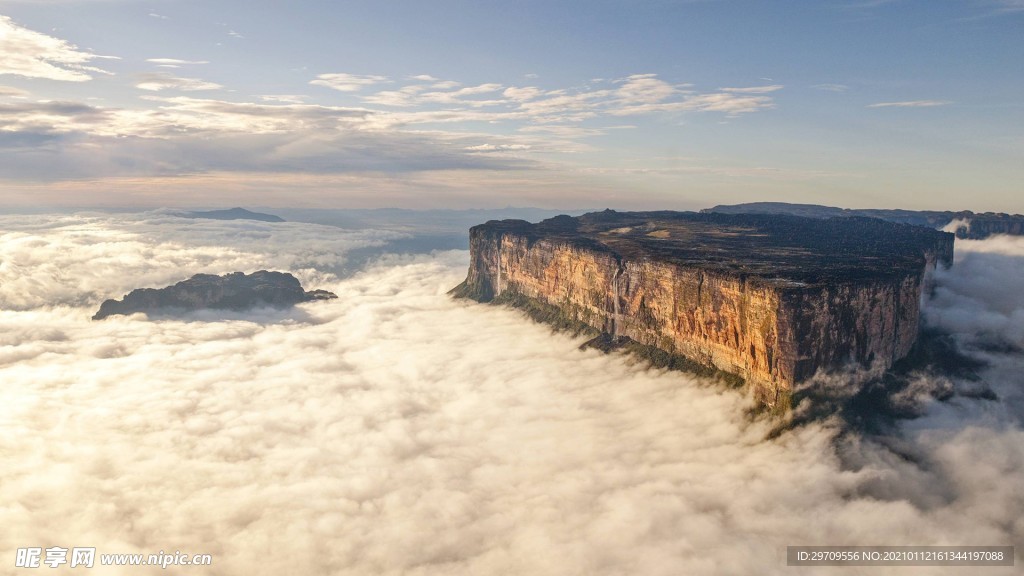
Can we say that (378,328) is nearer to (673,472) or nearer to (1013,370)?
(673,472)

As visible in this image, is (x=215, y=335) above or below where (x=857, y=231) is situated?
below

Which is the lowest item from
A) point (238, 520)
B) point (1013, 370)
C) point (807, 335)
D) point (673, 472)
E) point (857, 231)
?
point (238, 520)

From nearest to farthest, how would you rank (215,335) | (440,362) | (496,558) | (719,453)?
(496,558) → (719,453) → (440,362) → (215,335)

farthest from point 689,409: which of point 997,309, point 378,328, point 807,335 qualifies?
point 378,328

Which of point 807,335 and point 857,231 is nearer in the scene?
point 807,335

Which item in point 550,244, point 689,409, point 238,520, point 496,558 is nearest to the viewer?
point 496,558

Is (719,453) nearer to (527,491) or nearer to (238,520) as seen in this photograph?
(527,491)

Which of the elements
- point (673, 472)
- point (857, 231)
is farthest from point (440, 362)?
point (857, 231)
